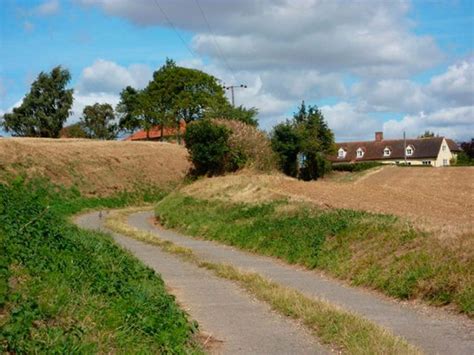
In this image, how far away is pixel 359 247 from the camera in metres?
15.2

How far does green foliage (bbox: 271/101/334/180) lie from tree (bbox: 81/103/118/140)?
41116 mm

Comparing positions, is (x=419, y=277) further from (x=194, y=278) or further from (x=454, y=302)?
(x=194, y=278)

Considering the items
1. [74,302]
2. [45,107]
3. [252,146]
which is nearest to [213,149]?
[252,146]

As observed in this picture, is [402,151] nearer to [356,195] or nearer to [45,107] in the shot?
[45,107]

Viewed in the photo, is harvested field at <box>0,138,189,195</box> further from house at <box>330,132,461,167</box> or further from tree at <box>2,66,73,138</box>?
house at <box>330,132,461,167</box>

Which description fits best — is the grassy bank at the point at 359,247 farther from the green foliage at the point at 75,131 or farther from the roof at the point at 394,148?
the roof at the point at 394,148

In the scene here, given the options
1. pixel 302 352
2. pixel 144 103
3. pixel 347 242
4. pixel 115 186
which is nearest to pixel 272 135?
pixel 115 186

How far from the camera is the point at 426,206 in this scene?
30.1 meters

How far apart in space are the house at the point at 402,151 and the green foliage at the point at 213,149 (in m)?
70.4

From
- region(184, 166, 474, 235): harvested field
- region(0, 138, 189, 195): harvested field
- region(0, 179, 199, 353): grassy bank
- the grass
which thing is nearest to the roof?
region(0, 138, 189, 195): harvested field

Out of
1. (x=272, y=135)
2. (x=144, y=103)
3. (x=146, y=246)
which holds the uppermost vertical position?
(x=144, y=103)

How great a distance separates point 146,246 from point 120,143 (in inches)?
1642

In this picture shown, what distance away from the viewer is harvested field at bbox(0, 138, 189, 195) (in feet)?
142

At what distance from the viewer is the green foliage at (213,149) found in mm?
44688
